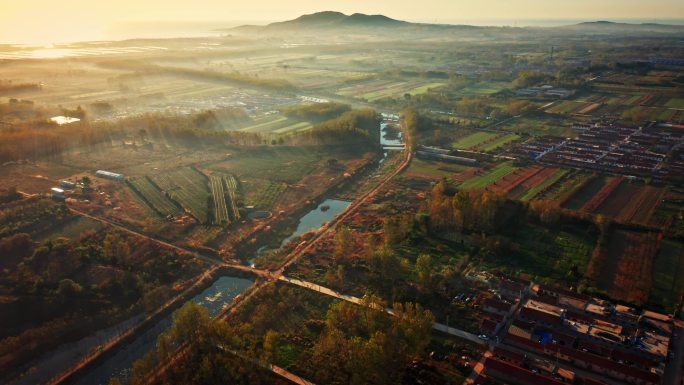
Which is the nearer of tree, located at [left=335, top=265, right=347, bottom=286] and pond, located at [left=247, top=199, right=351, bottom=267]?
tree, located at [left=335, top=265, right=347, bottom=286]

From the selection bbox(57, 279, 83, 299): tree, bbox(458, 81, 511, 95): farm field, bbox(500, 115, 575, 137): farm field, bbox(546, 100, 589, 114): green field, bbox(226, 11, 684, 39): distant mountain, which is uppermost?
bbox(226, 11, 684, 39): distant mountain

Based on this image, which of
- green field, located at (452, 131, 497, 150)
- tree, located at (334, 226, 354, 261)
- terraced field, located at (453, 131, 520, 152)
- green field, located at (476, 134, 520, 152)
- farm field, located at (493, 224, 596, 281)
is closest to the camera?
farm field, located at (493, 224, 596, 281)

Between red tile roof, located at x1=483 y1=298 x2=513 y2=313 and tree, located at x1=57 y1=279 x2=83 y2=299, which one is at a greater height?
tree, located at x1=57 y1=279 x2=83 y2=299

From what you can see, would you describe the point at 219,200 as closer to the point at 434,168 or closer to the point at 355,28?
the point at 434,168

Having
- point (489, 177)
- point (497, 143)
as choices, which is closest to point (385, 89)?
point (497, 143)

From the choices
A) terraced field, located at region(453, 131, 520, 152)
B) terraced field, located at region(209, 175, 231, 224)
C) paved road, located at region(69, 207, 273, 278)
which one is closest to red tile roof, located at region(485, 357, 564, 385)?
paved road, located at region(69, 207, 273, 278)

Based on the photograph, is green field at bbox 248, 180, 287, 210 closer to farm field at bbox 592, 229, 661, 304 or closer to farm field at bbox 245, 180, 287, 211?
farm field at bbox 245, 180, 287, 211

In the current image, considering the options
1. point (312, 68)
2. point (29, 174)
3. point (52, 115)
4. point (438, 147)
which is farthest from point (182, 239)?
point (312, 68)
